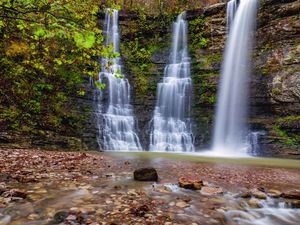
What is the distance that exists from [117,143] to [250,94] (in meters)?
9.02

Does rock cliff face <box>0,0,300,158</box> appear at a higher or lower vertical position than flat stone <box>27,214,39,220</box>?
higher

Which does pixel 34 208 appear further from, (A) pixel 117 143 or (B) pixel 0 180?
(A) pixel 117 143

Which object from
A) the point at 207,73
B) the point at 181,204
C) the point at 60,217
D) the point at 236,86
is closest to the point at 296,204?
the point at 181,204

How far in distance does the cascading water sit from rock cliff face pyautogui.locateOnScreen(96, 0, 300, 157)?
1.56 ft

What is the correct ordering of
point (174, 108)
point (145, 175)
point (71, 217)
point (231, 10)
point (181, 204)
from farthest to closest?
point (231, 10) → point (174, 108) → point (145, 175) → point (181, 204) → point (71, 217)

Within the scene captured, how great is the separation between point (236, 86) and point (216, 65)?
2377mm

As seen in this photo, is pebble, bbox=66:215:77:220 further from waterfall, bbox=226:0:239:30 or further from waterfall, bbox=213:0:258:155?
waterfall, bbox=226:0:239:30

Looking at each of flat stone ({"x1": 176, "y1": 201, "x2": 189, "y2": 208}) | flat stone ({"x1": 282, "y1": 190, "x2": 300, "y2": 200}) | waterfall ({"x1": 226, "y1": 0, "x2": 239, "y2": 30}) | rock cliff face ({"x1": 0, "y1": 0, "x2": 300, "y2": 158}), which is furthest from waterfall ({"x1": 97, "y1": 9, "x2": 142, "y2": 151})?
flat stone ({"x1": 282, "y1": 190, "x2": 300, "y2": 200})

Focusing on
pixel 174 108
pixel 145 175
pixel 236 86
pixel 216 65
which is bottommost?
pixel 145 175

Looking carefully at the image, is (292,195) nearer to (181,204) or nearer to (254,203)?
(254,203)

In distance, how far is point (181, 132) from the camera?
666 inches

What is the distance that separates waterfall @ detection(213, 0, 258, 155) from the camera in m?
15.9

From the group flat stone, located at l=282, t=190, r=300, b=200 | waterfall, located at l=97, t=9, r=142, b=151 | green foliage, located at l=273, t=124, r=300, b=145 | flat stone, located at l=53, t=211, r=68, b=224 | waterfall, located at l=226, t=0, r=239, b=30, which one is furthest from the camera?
waterfall, located at l=226, t=0, r=239, b=30

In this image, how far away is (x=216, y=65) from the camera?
723 inches
